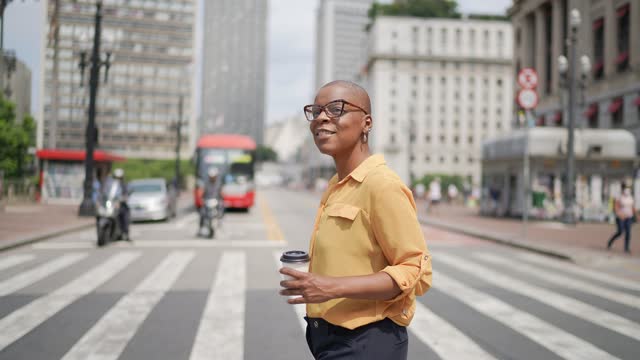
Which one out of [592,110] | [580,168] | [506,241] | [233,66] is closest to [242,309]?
[506,241]

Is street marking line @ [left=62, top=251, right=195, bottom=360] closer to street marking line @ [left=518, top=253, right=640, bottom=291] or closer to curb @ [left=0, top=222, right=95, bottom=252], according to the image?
curb @ [left=0, top=222, right=95, bottom=252]

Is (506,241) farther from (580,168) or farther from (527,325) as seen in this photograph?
(580,168)

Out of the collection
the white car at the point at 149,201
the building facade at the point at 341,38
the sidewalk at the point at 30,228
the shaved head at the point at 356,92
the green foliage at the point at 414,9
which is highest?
the building facade at the point at 341,38

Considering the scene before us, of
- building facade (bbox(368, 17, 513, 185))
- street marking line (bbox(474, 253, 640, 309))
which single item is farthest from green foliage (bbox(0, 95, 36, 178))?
building facade (bbox(368, 17, 513, 185))

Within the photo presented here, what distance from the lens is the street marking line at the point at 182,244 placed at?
12.4m

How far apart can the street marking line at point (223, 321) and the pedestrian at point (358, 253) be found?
9.14 ft

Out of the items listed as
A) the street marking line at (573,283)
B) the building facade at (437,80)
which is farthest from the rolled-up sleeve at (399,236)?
the building facade at (437,80)

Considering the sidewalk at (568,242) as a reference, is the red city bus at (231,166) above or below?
above

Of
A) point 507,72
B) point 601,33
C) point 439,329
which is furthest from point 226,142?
point 507,72

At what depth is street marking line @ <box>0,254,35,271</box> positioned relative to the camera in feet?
30.5

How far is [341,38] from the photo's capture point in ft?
559

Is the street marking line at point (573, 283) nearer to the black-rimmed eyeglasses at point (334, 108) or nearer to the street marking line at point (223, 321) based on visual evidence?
the street marking line at point (223, 321)

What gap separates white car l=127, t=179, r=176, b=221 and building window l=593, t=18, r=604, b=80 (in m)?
30.1

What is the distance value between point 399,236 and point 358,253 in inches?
7.4
